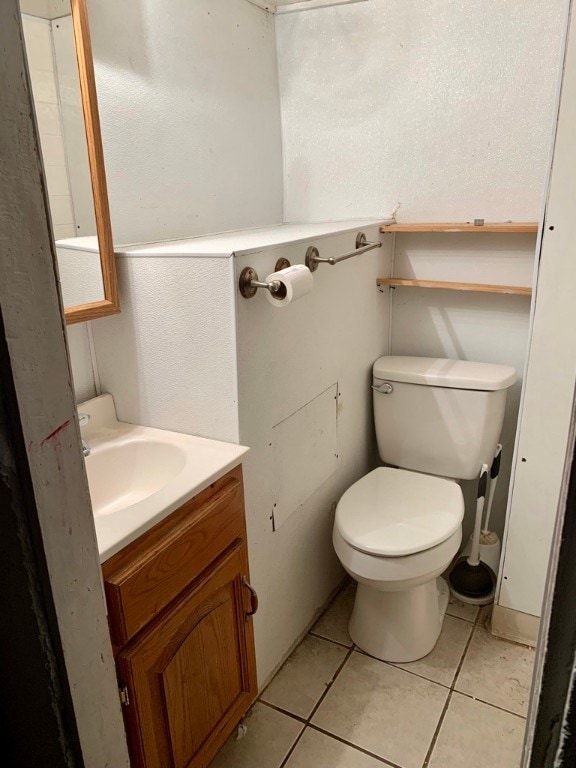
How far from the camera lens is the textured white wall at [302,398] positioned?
1418 millimetres

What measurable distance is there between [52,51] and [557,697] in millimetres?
1415

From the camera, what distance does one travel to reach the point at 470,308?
6.62ft

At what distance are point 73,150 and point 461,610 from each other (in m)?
1.86

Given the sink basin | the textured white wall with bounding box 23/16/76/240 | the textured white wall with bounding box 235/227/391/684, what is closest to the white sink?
the sink basin

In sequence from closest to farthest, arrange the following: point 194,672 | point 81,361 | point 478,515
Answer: point 194,672 < point 81,361 < point 478,515

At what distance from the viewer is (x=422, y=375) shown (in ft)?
6.25

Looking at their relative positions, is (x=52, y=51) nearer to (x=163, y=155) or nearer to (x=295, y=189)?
(x=163, y=155)

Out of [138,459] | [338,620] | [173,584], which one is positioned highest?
[138,459]

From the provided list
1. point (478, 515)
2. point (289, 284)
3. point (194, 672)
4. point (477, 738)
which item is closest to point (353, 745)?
point (477, 738)

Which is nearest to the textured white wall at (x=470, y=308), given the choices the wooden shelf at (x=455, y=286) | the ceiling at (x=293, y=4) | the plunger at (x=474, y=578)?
the wooden shelf at (x=455, y=286)

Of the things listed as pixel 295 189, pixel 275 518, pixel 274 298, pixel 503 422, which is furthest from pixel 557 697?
pixel 295 189

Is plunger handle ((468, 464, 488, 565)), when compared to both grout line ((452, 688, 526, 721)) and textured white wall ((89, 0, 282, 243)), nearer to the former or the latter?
grout line ((452, 688, 526, 721))

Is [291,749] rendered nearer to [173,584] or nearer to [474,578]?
[173,584]

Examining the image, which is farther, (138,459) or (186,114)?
(186,114)
